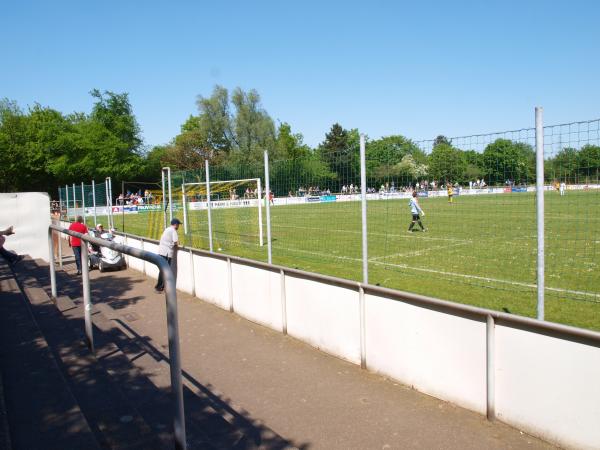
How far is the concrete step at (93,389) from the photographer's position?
3.18 m

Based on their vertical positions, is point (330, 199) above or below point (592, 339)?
above

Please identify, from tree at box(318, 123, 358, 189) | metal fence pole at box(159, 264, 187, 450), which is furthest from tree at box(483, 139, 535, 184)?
metal fence pole at box(159, 264, 187, 450)

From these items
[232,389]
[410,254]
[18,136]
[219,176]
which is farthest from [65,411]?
[18,136]

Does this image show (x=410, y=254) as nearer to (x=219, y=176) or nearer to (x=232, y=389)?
(x=219, y=176)

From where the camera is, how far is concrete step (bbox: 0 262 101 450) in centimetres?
295

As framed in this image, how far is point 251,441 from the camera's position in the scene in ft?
13.3

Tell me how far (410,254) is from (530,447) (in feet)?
32.0

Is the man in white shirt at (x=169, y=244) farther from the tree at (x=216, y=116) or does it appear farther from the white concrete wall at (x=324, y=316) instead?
the tree at (x=216, y=116)

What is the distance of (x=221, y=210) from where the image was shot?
13.2 metres

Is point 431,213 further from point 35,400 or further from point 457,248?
point 457,248

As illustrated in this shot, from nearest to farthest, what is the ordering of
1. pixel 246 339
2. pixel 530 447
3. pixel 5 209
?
pixel 530 447
pixel 246 339
pixel 5 209

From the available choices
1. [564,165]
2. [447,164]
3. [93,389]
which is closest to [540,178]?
[564,165]

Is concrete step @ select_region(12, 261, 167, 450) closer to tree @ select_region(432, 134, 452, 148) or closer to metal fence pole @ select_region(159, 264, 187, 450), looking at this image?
metal fence pole @ select_region(159, 264, 187, 450)

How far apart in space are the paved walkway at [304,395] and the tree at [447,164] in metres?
2.54
